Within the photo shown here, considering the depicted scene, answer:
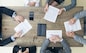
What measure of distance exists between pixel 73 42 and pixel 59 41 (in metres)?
0.15

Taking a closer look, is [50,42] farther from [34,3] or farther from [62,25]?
[34,3]

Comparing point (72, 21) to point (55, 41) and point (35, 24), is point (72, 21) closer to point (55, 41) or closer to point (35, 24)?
point (55, 41)

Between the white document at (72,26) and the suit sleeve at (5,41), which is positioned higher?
the white document at (72,26)

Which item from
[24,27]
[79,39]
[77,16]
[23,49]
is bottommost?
[23,49]

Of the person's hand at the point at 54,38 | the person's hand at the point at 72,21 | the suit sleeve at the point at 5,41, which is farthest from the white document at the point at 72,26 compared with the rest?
the suit sleeve at the point at 5,41

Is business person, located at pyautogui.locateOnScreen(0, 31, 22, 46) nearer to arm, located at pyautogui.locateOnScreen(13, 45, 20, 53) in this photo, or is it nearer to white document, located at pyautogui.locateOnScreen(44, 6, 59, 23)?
arm, located at pyautogui.locateOnScreen(13, 45, 20, 53)

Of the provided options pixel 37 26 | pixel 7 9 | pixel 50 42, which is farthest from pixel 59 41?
pixel 7 9

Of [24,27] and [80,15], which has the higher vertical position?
[80,15]

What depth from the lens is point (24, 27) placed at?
5.62 ft

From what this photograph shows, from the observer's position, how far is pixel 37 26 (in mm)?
1721

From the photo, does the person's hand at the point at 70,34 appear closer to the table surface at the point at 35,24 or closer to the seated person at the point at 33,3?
the table surface at the point at 35,24

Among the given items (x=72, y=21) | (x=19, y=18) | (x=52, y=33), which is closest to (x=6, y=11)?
(x=19, y=18)

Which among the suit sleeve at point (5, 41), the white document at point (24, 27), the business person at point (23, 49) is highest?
the white document at point (24, 27)

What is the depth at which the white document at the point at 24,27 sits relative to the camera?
5.59 feet
